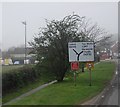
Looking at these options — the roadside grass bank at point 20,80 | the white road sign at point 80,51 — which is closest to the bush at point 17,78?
the roadside grass bank at point 20,80

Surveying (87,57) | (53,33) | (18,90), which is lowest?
(18,90)

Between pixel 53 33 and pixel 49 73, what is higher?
pixel 53 33

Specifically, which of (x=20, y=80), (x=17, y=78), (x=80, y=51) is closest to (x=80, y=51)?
(x=80, y=51)

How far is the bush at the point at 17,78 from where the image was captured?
2549 cm

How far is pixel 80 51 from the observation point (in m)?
28.0

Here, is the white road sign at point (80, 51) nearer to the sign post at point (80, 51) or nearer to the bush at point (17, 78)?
the sign post at point (80, 51)

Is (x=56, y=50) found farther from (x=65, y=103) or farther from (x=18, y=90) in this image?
(x=65, y=103)

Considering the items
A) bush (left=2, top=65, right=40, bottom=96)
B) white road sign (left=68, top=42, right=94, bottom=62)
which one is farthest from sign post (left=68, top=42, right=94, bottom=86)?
bush (left=2, top=65, right=40, bottom=96)

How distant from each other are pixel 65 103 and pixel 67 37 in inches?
668

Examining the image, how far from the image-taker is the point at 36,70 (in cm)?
3500

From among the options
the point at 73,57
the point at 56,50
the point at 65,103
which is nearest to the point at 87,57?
the point at 73,57

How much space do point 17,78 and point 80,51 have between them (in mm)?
5529

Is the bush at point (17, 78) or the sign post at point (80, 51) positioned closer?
the bush at point (17, 78)

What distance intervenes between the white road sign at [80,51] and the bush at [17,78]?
4638 mm
